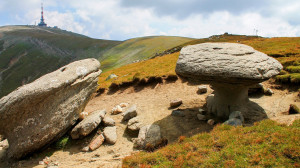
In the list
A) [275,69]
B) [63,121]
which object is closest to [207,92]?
[275,69]

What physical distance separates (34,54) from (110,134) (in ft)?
525

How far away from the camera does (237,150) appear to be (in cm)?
832

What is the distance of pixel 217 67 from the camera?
37.2 ft

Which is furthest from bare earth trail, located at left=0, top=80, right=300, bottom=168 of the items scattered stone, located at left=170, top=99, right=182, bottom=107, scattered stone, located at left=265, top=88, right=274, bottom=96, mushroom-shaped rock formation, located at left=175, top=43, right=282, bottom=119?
mushroom-shaped rock formation, located at left=175, top=43, right=282, bottom=119

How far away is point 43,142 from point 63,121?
186 centimetres

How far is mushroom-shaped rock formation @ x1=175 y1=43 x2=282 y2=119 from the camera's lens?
36.5 ft

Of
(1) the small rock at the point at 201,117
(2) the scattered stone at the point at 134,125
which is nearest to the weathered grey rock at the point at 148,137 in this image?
(2) the scattered stone at the point at 134,125

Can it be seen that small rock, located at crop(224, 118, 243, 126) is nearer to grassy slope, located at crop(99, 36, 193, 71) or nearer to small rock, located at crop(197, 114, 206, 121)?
small rock, located at crop(197, 114, 206, 121)

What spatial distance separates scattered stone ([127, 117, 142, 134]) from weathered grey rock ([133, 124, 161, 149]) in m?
1.18

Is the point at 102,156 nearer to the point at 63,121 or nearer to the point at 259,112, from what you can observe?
the point at 63,121

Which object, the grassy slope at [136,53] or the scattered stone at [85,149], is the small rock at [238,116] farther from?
the grassy slope at [136,53]

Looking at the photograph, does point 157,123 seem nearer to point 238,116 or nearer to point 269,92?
point 238,116

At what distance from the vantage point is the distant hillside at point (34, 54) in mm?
112750

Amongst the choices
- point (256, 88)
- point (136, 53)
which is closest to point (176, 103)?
point (256, 88)
